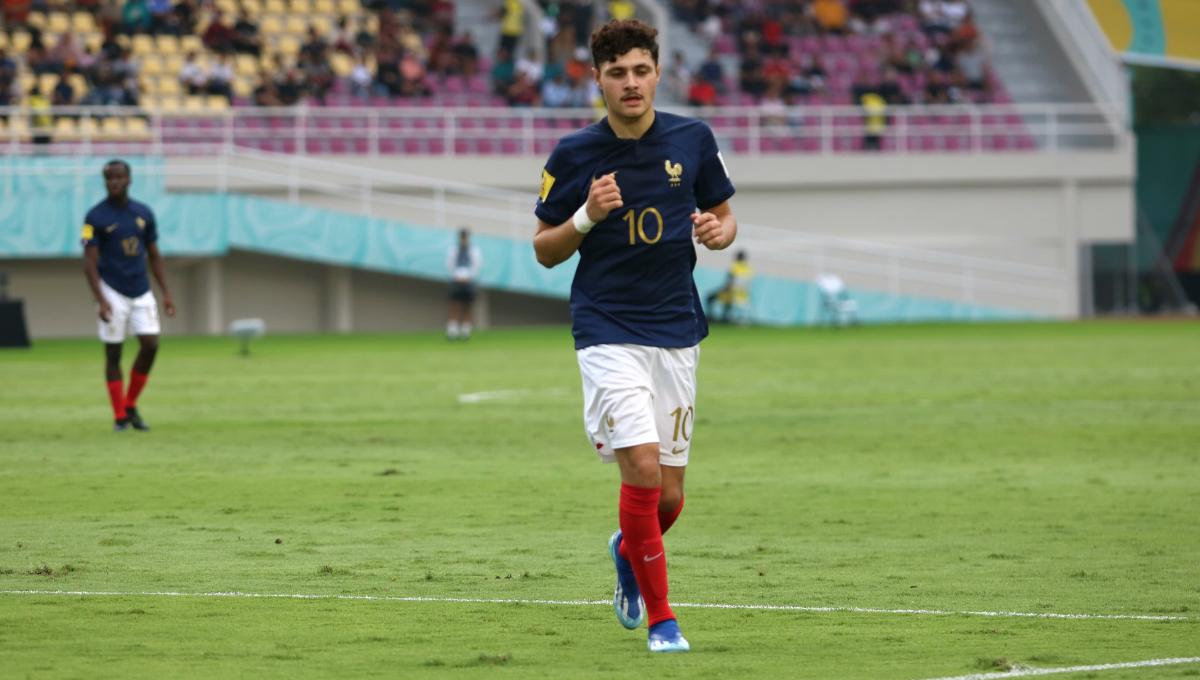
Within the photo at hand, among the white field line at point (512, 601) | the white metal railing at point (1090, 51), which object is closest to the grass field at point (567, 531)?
the white field line at point (512, 601)

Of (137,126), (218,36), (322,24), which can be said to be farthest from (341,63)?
(137,126)

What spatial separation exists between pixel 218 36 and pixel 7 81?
4.80m

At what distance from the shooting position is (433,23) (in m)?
→ 45.2

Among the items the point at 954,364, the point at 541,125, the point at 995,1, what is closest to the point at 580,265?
the point at 954,364

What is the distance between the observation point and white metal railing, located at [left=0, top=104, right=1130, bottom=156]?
39.0m

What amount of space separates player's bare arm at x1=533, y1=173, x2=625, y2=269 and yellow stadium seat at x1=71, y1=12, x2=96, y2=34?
36017 millimetres

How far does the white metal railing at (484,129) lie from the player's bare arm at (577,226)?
31452 mm

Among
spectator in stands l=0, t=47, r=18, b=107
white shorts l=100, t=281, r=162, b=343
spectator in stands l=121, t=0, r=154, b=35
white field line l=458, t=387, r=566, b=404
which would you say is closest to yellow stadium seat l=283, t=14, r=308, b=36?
spectator in stands l=121, t=0, r=154, b=35

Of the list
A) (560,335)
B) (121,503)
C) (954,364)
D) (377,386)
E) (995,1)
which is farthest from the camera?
(995,1)

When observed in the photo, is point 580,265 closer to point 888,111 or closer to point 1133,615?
point 1133,615

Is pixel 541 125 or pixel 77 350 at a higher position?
pixel 541 125

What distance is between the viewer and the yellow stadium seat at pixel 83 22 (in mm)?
41594

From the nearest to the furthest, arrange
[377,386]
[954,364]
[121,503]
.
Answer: [121,503] → [377,386] → [954,364]

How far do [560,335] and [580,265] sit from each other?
30255 millimetres
